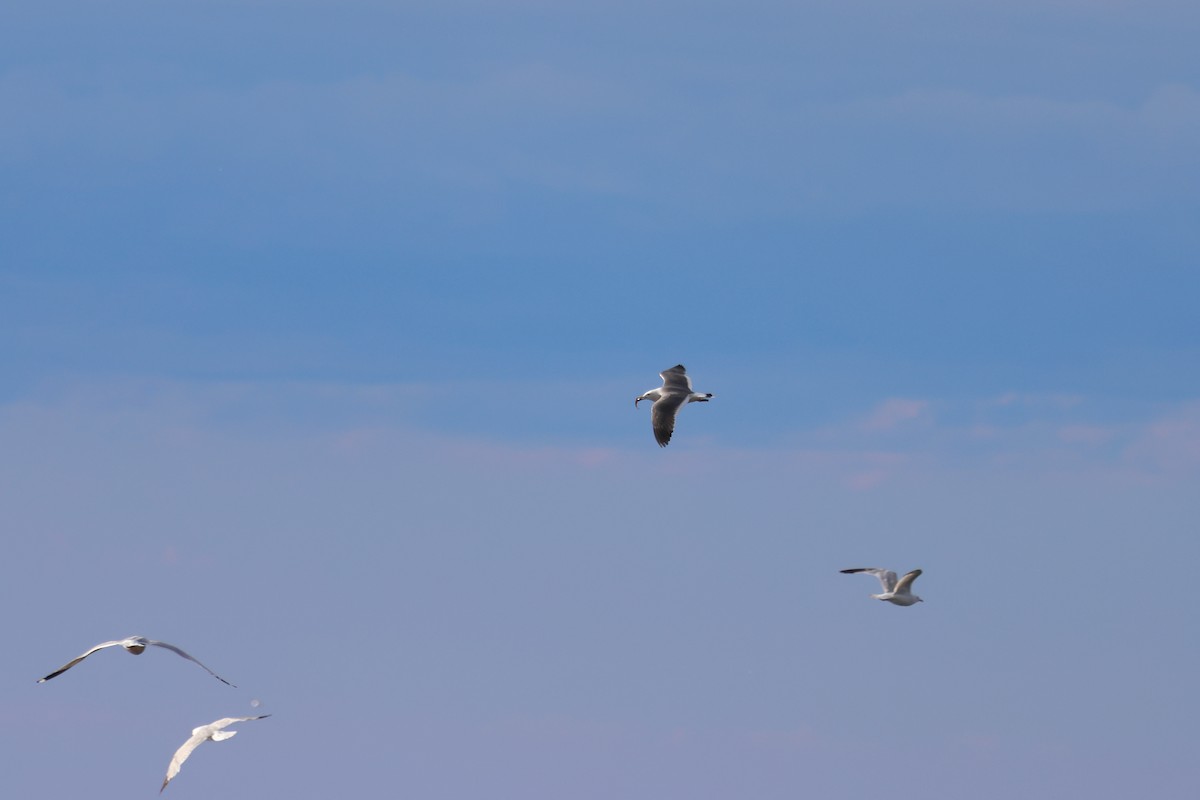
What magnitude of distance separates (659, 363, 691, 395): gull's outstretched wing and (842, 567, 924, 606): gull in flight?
1492cm

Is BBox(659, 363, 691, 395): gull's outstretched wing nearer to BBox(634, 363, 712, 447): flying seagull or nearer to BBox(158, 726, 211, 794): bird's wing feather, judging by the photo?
BBox(634, 363, 712, 447): flying seagull

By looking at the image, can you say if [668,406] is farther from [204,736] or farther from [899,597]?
[204,736]

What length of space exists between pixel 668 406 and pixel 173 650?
109ft

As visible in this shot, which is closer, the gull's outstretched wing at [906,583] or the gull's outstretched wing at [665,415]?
the gull's outstretched wing at [665,415]

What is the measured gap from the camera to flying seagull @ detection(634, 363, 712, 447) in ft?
308

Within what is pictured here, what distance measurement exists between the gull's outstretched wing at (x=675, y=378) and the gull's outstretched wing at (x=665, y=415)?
107cm

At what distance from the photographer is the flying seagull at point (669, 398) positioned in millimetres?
94000

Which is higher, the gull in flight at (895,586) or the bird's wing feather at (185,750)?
the gull in flight at (895,586)

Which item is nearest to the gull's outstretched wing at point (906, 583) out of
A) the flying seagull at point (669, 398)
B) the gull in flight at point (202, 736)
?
the flying seagull at point (669, 398)

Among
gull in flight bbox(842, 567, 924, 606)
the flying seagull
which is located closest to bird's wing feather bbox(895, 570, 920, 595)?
gull in flight bbox(842, 567, 924, 606)

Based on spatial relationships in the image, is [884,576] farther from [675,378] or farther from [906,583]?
[675,378]

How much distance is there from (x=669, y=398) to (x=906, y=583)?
18.4 meters

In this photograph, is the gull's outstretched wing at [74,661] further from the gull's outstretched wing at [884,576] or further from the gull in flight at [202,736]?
the gull's outstretched wing at [884,576]

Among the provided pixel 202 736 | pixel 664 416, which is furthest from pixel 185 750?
pixel 664 416
